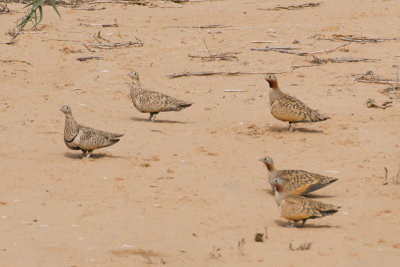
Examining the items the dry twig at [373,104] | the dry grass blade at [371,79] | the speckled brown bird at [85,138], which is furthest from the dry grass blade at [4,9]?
the dry twig at [373,104]

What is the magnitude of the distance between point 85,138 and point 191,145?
1858 mm

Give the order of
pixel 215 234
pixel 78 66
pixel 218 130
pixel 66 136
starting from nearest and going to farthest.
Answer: pixel 215 234 < pixel 66 136 < pixel 218 130 < pixel 78 66

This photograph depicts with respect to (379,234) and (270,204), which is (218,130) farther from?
(379,234)

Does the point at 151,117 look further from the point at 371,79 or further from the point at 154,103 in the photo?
the point at 371,79

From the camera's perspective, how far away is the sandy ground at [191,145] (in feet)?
28.0

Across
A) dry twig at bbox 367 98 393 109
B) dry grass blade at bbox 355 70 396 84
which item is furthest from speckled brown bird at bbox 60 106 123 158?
dry grass blade at bbox 355 70 396 84

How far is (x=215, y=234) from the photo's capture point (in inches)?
350

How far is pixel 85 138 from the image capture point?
11633mm

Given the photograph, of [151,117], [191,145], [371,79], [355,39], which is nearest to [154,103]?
[151,117]

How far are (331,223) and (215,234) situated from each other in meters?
1.45

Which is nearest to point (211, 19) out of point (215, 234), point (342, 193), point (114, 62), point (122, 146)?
point (114, 62)

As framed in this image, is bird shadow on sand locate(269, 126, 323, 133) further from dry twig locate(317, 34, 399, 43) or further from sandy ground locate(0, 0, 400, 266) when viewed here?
dry twig locate(317, 34, 399, 43)

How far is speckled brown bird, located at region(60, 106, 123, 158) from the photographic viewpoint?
11.6m

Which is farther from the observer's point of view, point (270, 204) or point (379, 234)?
point (270, 204)
